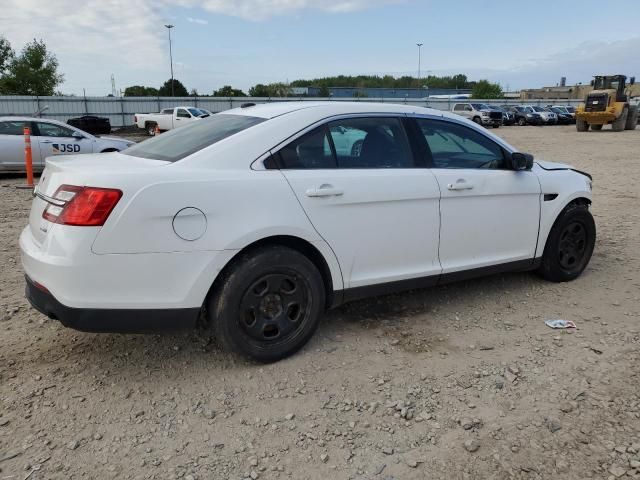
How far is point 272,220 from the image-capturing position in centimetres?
324

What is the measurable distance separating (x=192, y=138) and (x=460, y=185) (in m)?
1.96

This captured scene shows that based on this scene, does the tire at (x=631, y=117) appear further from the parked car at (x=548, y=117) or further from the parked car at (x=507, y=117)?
the parked car at (x=507, y=117)

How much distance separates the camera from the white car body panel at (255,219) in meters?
2.92

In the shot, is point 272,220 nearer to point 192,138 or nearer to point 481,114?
point 192,138

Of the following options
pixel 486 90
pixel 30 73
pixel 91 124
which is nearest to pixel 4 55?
pixel 30 73

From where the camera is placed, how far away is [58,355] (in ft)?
11.7

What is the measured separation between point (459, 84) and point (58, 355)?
126m

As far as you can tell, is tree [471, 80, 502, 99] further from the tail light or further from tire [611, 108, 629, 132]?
the tail light

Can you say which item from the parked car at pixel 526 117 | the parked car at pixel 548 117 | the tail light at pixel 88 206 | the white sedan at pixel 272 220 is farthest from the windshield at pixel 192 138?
the parked car at pixel 548 117

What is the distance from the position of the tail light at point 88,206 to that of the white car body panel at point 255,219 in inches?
1.5

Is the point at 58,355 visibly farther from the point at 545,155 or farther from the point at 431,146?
the point at 545,155

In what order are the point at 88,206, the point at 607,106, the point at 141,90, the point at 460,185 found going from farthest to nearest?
Result: 1. the point at 141,90
2. the point at 607,106
3. the point at 460,185
4. the point at 88,206

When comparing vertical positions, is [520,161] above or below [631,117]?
below

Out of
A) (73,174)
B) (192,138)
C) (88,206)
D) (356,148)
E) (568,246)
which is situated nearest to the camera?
(88,206)
